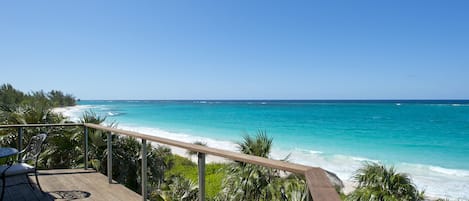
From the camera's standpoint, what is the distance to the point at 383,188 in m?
4.94

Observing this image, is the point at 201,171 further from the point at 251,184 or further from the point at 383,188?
the point at 383,188

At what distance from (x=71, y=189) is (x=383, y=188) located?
473cm

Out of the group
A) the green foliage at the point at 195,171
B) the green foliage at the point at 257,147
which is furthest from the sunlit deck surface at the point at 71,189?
the green foliage at the point at 195,171

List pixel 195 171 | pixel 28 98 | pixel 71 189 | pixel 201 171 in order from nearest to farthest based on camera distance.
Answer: pixel 201 171 < pixel 71 189 < pixel 195 171 < pixel 28 98

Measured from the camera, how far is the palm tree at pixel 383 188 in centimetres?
479

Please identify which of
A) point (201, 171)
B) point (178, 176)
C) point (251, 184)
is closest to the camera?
point (201, 171)

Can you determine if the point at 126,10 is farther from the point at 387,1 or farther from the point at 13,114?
the point at 387,1

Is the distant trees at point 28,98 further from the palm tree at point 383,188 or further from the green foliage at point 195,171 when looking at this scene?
the palm tree at point 383,188

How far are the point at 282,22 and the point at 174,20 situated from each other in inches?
246

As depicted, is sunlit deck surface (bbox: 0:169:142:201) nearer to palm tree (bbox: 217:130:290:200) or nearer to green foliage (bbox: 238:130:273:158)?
palm tree (bbox: 217:130:290:200)

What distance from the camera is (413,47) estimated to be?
26719mm

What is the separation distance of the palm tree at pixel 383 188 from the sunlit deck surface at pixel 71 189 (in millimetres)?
3503

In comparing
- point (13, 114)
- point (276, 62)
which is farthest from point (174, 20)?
point (276, 62)

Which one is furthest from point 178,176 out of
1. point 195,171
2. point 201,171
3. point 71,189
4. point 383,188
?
point 195,171
